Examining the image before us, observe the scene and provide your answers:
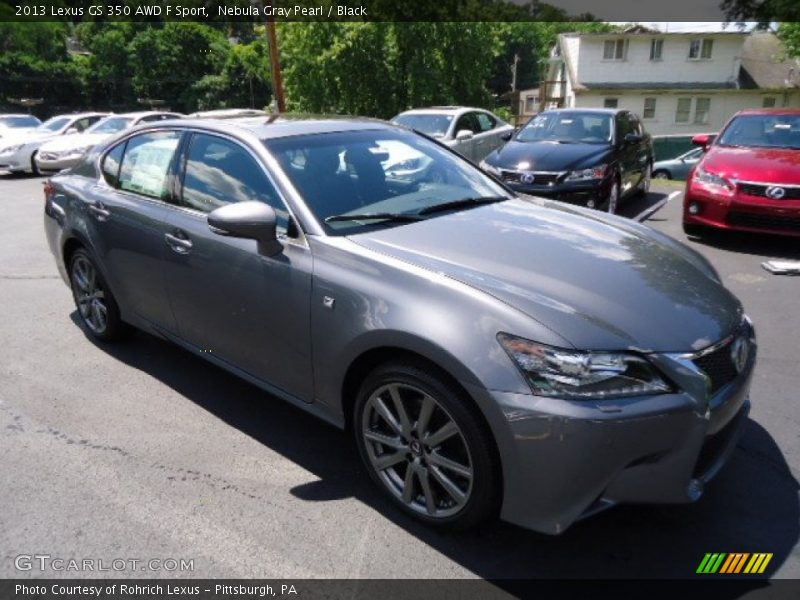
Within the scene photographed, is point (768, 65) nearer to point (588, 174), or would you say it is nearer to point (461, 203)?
point (588, 174)

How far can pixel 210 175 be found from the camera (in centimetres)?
346

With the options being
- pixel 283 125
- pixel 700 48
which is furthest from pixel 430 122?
pixel 700 48

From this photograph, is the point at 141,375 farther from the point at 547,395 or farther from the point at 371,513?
the point at 547,395

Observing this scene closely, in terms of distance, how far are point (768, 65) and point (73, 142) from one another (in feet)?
131

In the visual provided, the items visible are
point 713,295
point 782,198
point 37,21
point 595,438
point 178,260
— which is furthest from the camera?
point 37,21

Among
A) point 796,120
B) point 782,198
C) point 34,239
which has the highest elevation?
point 796,120

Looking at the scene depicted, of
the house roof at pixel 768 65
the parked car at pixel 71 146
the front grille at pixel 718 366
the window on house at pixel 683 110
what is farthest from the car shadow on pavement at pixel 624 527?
the house roof at pixel 768 65

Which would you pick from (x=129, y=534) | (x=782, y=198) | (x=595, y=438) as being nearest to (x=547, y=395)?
(x=595, y=438)

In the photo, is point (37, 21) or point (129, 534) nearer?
point (129, 534)

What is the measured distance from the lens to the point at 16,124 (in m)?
18.7

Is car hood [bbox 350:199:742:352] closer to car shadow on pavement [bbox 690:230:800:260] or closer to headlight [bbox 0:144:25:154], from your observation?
car shadow on pavement [bbox 690:230:800:260]

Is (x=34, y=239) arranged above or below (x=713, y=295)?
below

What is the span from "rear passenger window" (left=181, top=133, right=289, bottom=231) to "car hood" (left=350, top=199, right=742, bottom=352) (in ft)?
2.07

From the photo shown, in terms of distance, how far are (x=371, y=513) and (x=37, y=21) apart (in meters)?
51.9
